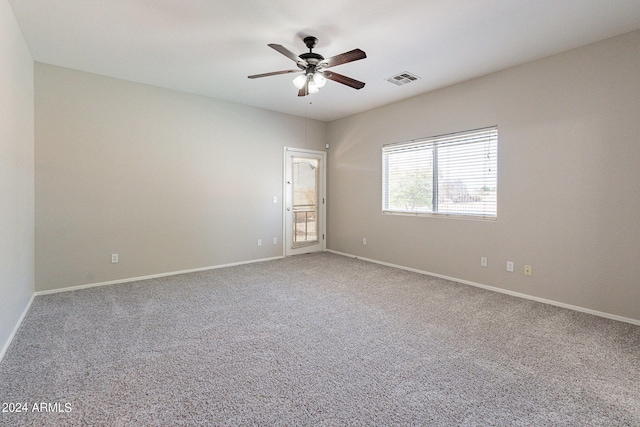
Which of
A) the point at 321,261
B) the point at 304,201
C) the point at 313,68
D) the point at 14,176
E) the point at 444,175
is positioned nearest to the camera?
the point at 14,176

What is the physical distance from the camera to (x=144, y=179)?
4273 millimetres

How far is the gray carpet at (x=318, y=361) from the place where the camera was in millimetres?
1661

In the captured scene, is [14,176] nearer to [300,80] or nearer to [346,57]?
[300,80]

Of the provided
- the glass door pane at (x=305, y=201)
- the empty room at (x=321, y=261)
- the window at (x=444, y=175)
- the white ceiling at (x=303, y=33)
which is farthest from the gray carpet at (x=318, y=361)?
the white ceiling at (x=303, y=33)

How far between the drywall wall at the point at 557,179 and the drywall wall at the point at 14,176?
4.14 meters

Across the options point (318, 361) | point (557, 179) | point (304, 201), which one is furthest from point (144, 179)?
point (557, 179)

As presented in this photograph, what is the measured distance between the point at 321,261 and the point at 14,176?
4112 mm

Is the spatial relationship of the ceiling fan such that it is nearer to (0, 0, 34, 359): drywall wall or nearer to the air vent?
the air vent

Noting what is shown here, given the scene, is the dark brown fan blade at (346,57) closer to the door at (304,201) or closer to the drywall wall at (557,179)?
the drywall wall at (557,179)

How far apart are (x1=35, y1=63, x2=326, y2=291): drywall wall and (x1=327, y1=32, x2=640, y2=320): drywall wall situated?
2.88 m

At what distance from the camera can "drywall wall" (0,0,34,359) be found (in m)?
2.33

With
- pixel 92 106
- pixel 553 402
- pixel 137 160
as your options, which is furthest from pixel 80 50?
pixel 553 402

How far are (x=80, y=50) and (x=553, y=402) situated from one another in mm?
5134

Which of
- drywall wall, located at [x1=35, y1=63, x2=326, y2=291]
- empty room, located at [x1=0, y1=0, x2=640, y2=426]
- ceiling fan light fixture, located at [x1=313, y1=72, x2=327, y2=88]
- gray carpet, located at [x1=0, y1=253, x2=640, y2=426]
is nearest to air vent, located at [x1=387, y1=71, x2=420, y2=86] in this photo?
empty room, located at [x1=0, y1=0, x2=640, y2=426]
